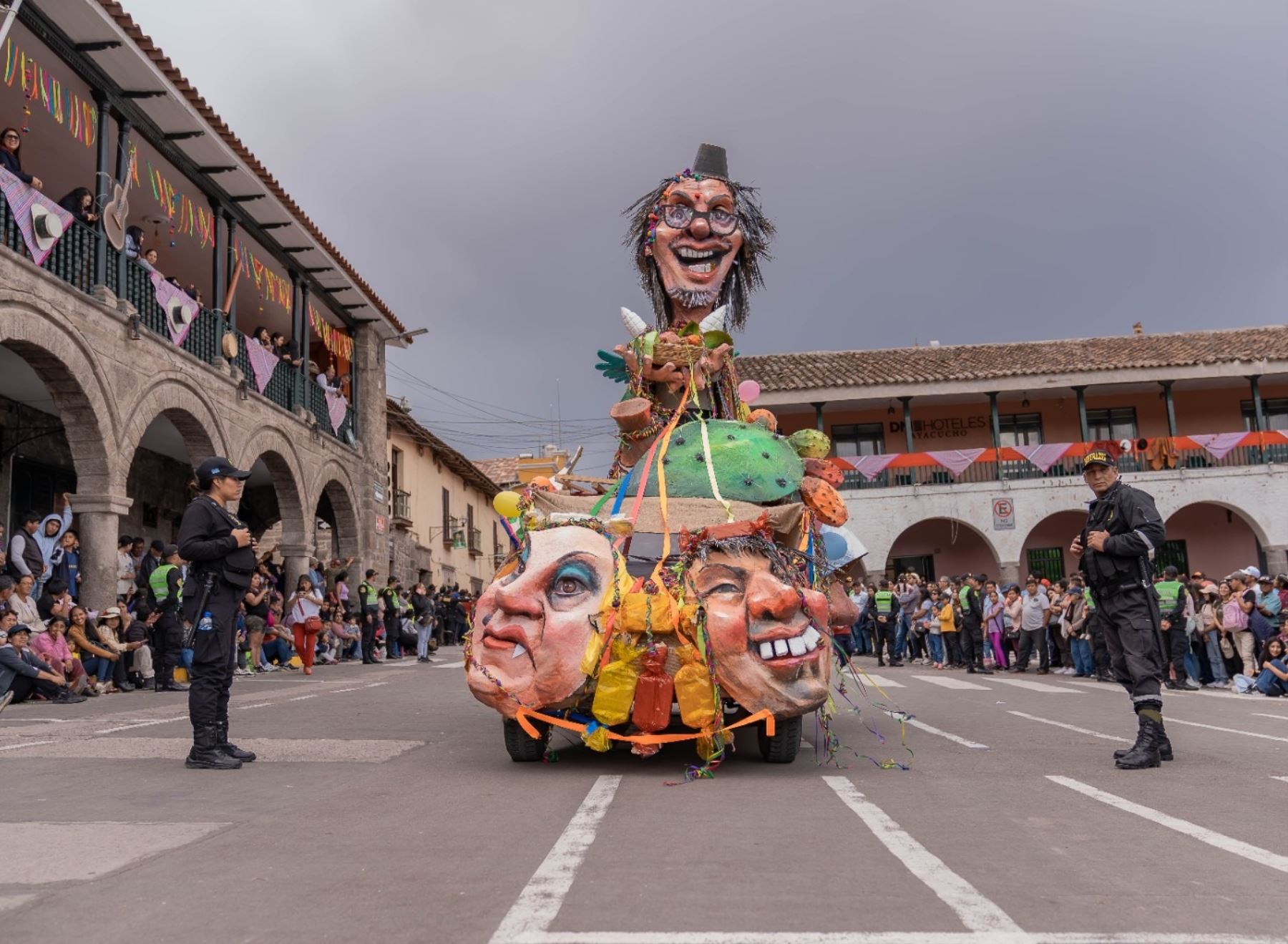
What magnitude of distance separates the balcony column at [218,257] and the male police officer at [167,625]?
612 cm

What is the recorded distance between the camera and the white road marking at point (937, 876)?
323cm

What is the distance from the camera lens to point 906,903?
3443 mm

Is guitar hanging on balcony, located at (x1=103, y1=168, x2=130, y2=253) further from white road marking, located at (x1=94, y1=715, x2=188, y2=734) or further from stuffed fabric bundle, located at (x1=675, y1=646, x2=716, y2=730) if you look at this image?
stuffed fabric bundle, located at (x1=675, y1=646, x2=716, y2=730)

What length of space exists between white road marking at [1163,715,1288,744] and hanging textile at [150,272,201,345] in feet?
46.7

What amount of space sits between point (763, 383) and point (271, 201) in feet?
50.9

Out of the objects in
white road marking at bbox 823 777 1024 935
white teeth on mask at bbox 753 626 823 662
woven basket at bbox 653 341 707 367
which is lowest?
white road marking at bbox 823 777 1024 935

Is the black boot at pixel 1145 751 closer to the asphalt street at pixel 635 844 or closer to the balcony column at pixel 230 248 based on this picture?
the asphalt street at pixel 635 844

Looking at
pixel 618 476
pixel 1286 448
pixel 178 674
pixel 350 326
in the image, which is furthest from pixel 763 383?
pixel 618 476

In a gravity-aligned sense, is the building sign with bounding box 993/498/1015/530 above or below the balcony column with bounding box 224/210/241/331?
below

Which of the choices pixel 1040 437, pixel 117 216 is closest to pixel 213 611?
pixel 117 216

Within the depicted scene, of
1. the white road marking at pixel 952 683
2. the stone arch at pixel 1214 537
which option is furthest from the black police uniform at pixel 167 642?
the stone arch at pixel 1214 537

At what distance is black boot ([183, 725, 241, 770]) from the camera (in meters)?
6.57

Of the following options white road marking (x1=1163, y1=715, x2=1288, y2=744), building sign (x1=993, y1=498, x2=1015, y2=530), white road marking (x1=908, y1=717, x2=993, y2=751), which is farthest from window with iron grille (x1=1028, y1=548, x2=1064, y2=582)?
white road marking (x1=908, y1=717, x2=993, y2=751)

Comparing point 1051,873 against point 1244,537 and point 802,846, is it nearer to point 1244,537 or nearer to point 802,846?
point 802,846
